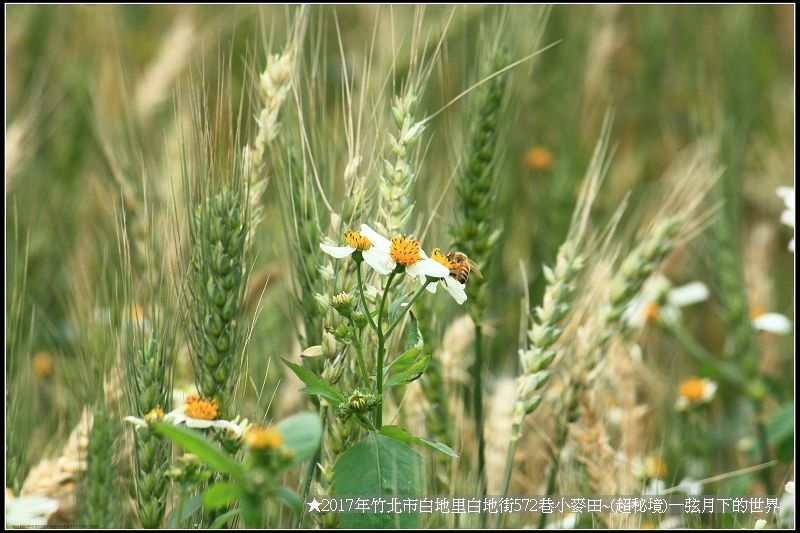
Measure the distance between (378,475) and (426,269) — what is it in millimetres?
251

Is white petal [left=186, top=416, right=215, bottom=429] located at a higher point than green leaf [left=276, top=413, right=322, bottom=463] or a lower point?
higher

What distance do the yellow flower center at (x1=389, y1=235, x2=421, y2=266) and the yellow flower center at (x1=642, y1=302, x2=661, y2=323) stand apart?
1.22 meters

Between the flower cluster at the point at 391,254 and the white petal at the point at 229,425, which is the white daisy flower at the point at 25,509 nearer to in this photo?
the white petal at the point at 229,425

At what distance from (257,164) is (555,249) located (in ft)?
2.87

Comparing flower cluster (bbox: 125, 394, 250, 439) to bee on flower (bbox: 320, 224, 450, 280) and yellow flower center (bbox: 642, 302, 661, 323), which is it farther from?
yellow flower center (bbox: 642, 302, 661, 323)

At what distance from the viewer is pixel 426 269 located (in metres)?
1.10

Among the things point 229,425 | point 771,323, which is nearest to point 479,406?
point 229,425

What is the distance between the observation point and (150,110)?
265 cm

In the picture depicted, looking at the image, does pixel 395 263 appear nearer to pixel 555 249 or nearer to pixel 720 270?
pixel 555 249

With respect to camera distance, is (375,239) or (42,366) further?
(42,366)

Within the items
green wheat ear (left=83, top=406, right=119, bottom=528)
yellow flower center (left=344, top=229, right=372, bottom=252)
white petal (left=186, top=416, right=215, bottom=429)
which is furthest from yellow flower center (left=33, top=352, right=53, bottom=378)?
yellow flower center (left=344, top=229, right=372, bottom=252)

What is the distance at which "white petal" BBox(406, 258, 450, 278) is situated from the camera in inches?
43.2

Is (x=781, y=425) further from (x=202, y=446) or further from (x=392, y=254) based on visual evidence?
(x=202, y=446)

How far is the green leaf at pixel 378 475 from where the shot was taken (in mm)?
1065
